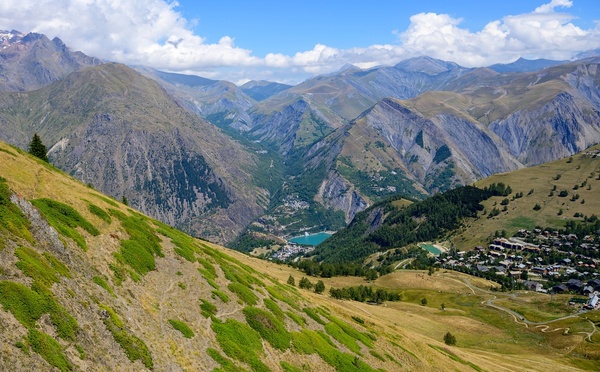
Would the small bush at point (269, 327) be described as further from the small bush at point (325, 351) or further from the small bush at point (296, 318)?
the small bush at point (296, 318)

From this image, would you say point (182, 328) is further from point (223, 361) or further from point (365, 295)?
point (365, 295)

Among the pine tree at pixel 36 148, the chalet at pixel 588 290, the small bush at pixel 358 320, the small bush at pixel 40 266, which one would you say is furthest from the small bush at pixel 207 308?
the chalet at pixel 588 290

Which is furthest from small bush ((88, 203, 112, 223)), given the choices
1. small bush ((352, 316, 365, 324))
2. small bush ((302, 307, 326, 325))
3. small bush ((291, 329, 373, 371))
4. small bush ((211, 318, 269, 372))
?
small bush ((352, 316, 365, 324))

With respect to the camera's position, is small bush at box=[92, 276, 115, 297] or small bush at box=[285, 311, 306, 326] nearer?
small bush at box=[92, 276, 115, 297]

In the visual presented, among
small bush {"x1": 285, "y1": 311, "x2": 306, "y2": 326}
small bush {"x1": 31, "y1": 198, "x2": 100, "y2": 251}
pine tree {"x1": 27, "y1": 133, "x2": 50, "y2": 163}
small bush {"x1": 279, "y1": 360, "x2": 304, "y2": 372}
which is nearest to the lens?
small bush {"x1": 31, "y1": 198, "x2": 100, "y2": 251}

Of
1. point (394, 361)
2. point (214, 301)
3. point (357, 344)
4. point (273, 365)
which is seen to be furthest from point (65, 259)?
point (394, 361)

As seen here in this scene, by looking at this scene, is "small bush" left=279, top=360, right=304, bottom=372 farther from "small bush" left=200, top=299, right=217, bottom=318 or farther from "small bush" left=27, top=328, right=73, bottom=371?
"small bush" left=27, top=328, right=73, bottom=371

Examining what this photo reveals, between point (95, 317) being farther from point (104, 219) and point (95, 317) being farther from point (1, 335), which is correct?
point (104, 219)
